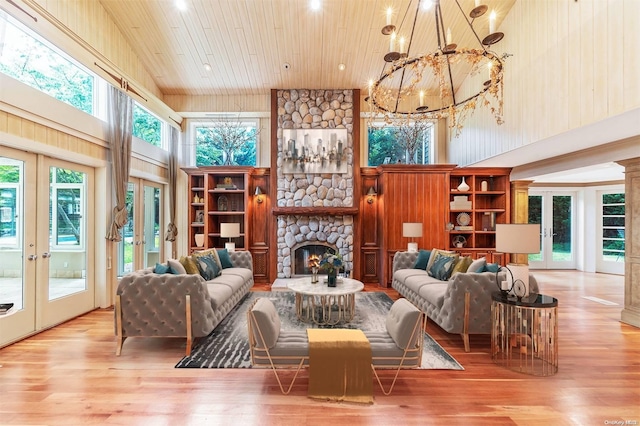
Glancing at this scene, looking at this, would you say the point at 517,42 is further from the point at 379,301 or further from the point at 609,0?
the point at 379,301

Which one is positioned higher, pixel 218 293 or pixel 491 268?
pixel 491 268

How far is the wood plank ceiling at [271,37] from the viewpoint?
4.82 meters

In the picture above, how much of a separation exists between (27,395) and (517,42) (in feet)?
23.7

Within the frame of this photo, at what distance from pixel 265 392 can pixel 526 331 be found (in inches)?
101

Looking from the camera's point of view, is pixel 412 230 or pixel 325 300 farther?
pixel 412 230

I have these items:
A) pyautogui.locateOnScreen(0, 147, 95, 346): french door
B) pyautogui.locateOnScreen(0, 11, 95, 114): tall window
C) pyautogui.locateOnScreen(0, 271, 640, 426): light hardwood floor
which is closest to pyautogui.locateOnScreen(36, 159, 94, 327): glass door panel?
pyautogui.locateOnScreen(0, 147, 95, 346): french door

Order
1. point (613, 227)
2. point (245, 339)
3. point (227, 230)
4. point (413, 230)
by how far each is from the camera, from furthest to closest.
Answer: point (613, 227) < point (227, 230) < point (413, 230) < point (245, 339)

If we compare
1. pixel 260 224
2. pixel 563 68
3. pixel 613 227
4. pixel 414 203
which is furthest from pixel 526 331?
pixel 613 227

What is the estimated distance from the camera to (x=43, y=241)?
3.86 meters

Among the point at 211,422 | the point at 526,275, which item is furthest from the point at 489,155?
the point at 211,422

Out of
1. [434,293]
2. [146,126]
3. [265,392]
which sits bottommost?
[265,392]

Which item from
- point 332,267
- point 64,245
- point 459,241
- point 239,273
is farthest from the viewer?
point 459,241

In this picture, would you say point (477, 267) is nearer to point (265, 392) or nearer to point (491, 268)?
point (491, 268)

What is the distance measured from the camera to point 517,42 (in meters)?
4.88
